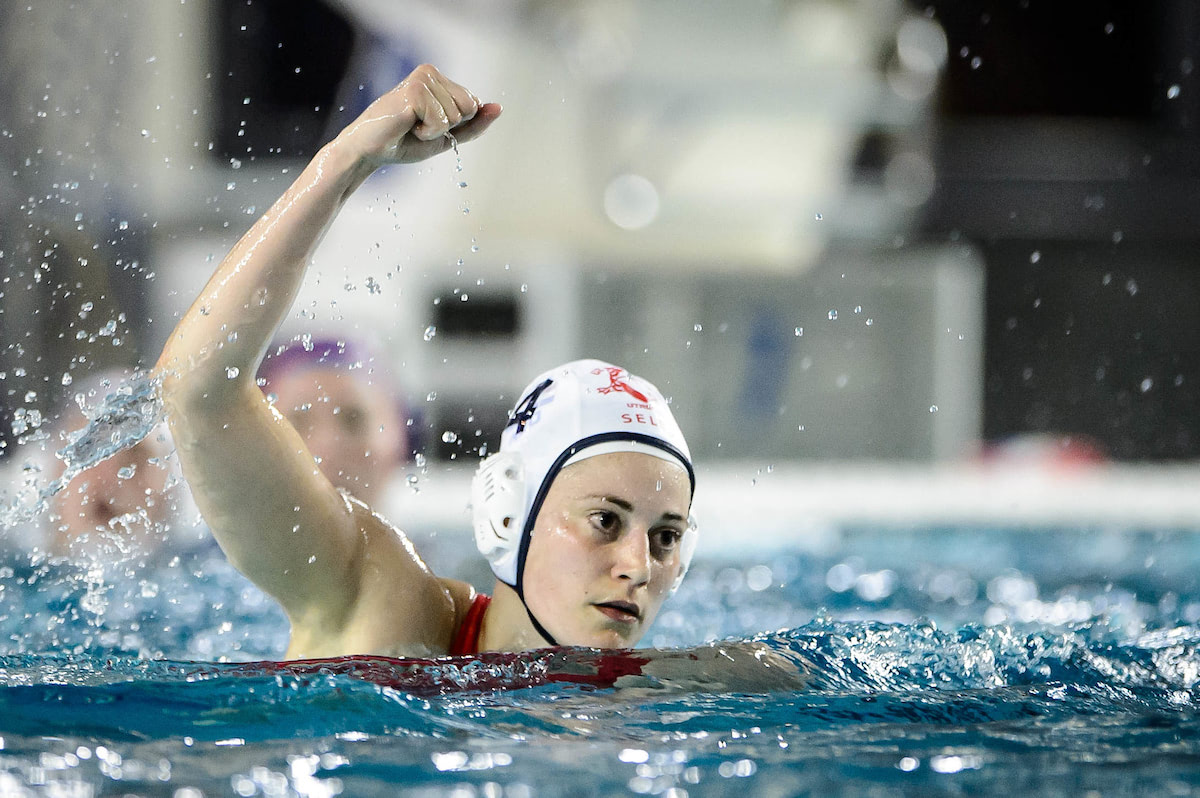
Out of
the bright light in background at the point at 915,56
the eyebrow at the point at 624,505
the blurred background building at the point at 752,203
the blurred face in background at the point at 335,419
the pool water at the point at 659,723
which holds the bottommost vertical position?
the pool water at the point at 659,723

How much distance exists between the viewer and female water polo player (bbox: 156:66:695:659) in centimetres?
197

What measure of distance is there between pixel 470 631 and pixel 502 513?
11.0 inches

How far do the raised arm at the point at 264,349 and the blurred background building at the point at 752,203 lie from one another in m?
8.26

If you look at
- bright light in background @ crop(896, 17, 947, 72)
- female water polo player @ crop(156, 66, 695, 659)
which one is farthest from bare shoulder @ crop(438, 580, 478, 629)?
bright light in background @ crop(896, 17, 947, 72)

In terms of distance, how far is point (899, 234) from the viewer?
11930 millimetres

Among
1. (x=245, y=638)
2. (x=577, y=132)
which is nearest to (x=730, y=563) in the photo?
(x=245, y=638)

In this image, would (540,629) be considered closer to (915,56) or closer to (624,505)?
(624,505)

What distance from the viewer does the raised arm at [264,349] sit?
196 centimetres

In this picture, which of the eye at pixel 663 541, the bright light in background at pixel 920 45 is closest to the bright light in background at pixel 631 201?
the bright light in background at pixel 920 45

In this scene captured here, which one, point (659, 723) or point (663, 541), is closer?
point (659, 723)

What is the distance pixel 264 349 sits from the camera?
1.98 meters

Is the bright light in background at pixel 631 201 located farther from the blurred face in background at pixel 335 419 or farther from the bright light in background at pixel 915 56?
the blurred face in background at pixel 335 419

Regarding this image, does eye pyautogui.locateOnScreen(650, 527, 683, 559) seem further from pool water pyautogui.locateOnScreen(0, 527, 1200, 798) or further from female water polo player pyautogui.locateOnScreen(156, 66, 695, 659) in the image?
pool water pyautogui.locateOnScreen(0, 527, 1200, 798)

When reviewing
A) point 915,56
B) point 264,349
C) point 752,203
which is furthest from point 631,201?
point 264,349
